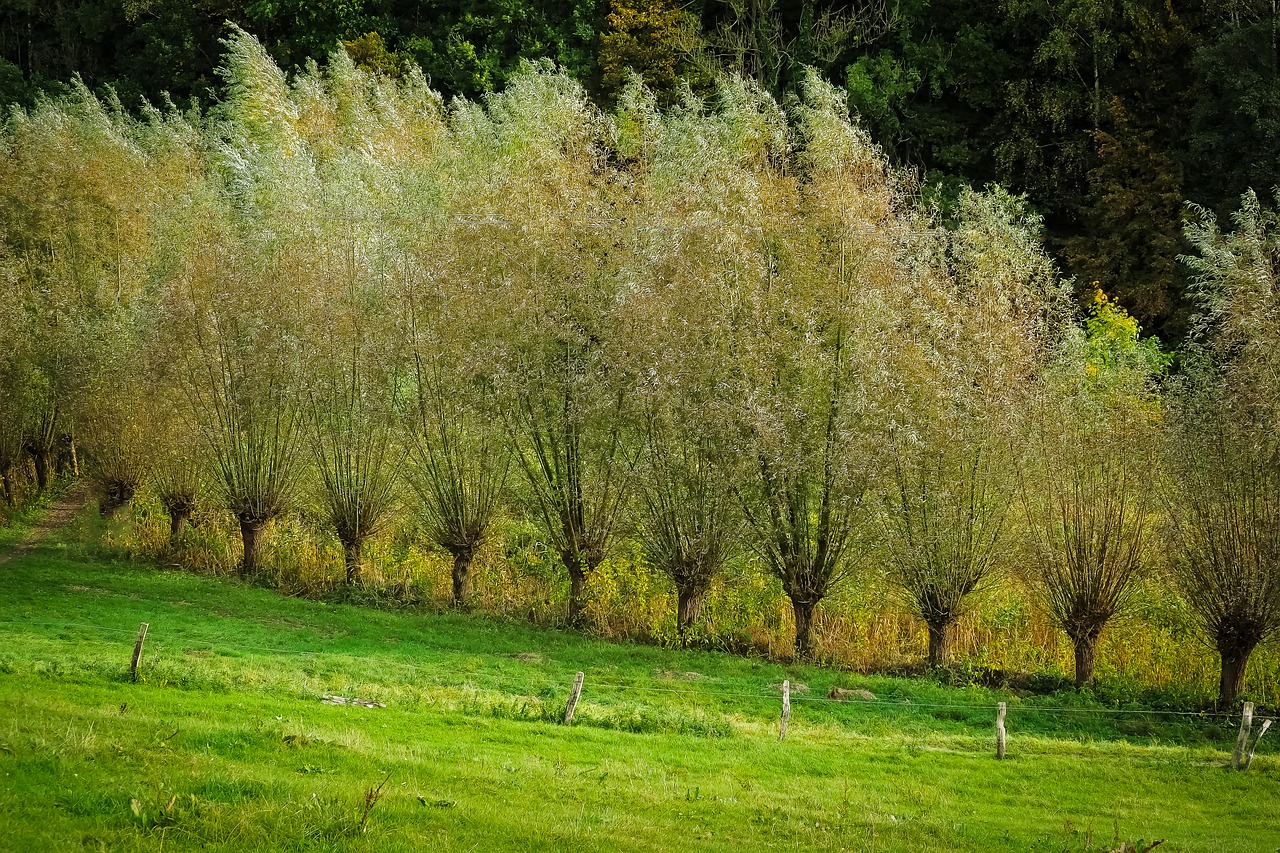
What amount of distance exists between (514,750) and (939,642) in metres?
9.10

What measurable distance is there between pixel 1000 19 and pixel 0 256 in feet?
103

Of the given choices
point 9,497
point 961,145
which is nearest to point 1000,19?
point 961,145

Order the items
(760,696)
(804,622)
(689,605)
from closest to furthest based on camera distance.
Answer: (760,696) → (804,622) → (689,605)

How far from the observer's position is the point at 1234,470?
18922mm

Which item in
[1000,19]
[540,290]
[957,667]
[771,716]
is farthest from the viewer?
[1000,19]

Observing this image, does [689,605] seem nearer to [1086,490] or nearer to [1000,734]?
[1086,490]

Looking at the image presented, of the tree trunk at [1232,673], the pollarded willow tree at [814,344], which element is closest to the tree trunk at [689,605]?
the pollarded willow tree at [814,344]

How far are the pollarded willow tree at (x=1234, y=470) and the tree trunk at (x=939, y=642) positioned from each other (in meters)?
3.75

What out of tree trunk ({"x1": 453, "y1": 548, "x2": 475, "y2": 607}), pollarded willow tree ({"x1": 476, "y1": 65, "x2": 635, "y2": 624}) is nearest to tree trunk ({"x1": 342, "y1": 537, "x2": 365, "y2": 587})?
tree trunk ({"x1": 453, "y1": 548, "x2": 475, "y2": 607})

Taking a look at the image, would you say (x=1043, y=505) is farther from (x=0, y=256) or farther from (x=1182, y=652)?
(x=0, y=256)

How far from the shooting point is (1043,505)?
66.9 feet

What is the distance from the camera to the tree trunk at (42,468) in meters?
32.2

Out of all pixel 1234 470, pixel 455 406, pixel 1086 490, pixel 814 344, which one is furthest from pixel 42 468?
pixel 1234 470

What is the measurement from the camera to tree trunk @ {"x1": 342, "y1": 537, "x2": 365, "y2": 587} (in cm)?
2494
